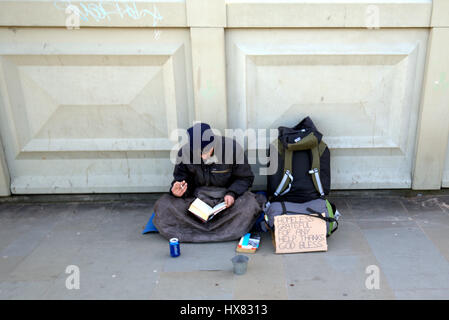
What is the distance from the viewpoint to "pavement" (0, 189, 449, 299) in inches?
102

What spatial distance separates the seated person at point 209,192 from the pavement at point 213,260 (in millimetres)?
158

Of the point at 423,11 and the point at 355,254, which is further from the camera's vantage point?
the point at 423,11

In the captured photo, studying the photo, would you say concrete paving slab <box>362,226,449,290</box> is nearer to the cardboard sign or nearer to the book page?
the cardboard sign

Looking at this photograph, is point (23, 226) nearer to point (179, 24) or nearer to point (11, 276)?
point (11, 276)

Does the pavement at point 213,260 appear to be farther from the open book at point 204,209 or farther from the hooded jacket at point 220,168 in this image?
the hooded jacket at point 220,168

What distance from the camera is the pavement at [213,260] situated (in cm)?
259

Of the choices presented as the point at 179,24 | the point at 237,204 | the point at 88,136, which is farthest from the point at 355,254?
the point at 88,136

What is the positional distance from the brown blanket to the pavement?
0.11 metres

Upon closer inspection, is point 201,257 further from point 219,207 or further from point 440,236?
point 440,236

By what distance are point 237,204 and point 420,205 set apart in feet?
6.99

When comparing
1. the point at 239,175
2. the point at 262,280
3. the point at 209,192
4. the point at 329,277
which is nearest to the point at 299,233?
the point at 329,277

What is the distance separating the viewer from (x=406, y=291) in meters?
2.52
